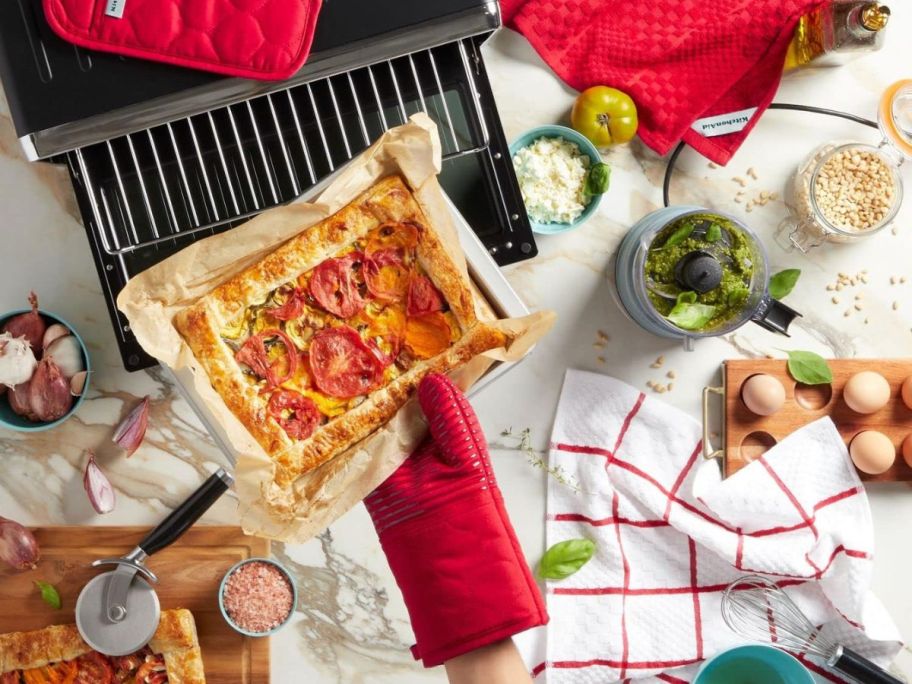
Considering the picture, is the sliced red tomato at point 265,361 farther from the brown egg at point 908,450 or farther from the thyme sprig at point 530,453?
the brown egg at point 908,450

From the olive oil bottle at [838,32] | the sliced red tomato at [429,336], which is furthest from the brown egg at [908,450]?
A: the sliced red tomato at [429,336]

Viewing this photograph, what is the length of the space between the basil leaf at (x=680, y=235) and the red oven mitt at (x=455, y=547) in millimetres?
556

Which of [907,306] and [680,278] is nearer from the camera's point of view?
[680,278]

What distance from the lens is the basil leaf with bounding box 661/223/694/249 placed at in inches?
67.7

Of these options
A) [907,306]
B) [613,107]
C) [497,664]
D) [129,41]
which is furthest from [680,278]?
[129,41]

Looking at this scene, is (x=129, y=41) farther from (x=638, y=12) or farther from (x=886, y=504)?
(x=886, y=504)

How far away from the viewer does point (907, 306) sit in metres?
2.00

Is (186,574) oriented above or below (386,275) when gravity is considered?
below

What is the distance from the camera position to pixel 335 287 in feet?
5.40

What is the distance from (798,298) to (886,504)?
1.71ft

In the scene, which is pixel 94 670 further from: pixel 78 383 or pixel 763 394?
pixel 763 394

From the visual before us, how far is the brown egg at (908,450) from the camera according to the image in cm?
192

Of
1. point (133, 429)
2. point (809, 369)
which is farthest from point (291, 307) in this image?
point (809, 369)

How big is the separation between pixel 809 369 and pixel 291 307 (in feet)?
3.79
